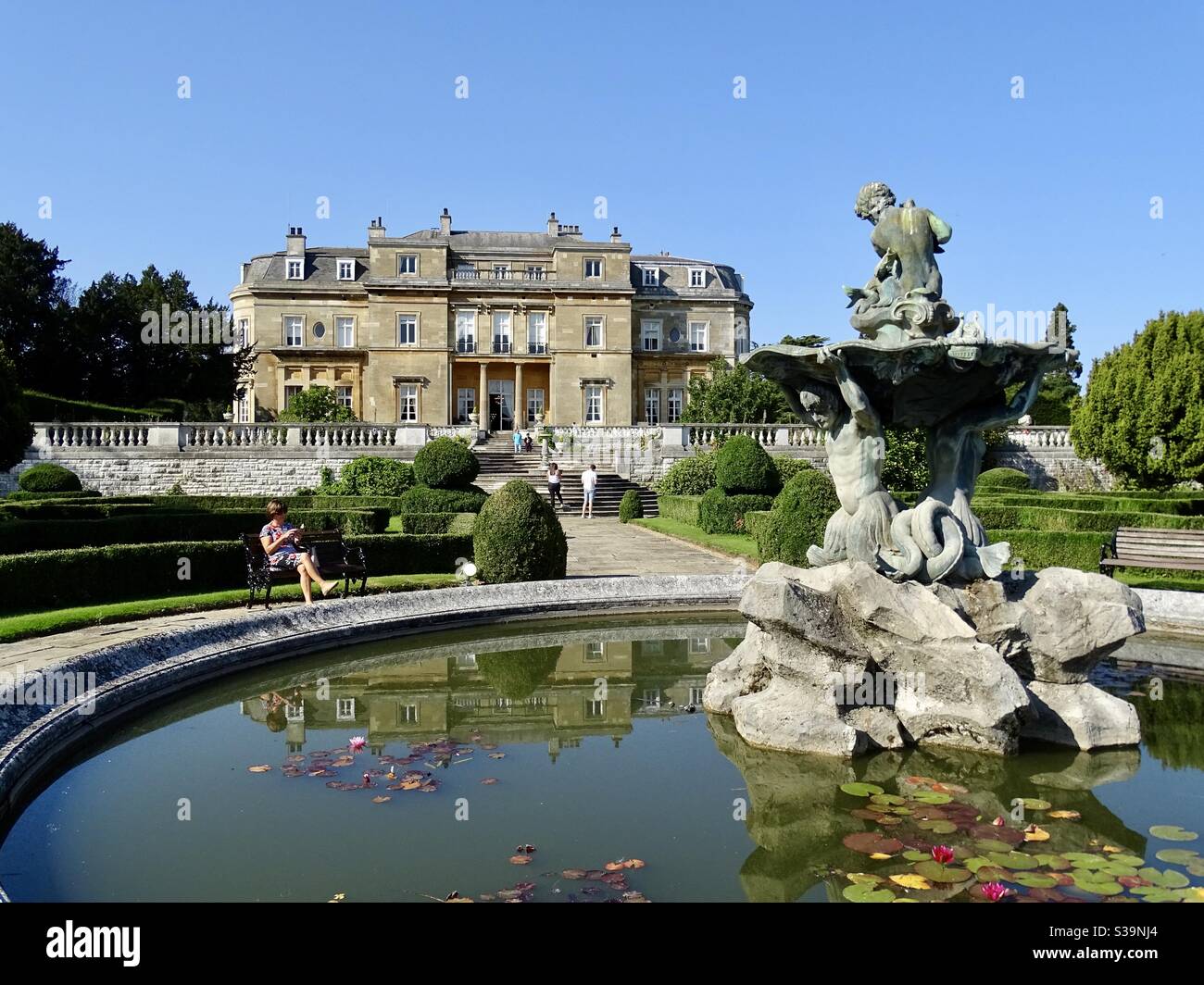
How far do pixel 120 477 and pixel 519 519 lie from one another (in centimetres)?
1940

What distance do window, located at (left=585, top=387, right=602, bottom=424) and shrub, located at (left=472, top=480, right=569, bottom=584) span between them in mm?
35088

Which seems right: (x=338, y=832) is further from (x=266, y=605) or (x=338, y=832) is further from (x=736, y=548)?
(x=736, y=548)

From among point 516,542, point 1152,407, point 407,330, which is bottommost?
point 516,542

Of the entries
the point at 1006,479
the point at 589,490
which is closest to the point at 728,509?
the point at 589,490

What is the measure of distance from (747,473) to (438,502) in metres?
7.11

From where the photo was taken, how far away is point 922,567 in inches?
267

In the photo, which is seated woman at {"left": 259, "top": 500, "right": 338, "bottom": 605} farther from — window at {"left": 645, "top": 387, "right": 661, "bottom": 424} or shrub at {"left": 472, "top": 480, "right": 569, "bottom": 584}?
window at {"left": 645, "top": 387, "right": 661, "bottom": 424}

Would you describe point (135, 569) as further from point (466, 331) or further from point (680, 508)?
point (466, 331)

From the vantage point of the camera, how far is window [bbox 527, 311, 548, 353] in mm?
47188

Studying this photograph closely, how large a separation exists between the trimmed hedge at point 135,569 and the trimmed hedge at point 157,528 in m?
1.44

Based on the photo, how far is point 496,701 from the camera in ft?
23.6

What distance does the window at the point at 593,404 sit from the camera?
47.0m

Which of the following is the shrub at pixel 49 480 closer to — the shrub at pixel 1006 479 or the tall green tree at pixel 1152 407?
the shrub at pixel 1006 479

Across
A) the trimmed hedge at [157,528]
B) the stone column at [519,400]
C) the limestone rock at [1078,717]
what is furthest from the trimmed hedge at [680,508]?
the stone column at [519,400]
